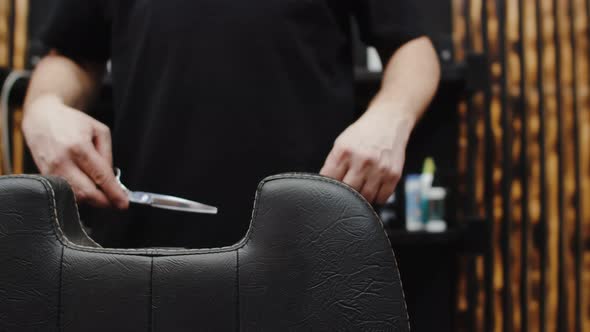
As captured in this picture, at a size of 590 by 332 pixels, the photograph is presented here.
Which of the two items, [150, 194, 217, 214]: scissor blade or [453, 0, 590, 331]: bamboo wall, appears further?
[453, 0, 590, 331]: bamboo wall

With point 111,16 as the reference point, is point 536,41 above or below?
below

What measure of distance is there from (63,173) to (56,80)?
13.4 inches

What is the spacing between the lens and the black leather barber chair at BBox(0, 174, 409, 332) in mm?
649

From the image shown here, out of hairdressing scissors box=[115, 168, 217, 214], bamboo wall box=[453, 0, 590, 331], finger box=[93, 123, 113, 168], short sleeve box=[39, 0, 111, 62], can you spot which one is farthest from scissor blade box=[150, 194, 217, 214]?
bamboo wall box=[453, 0, 590, 331]

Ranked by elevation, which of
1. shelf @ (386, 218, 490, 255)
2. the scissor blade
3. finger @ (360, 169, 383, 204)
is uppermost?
finger @ (360, 169, 383, 204)

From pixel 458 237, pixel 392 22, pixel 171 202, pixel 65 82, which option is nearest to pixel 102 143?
pixel 171 202

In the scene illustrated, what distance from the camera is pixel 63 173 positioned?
2.89 feet

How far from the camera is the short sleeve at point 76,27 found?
1120mm

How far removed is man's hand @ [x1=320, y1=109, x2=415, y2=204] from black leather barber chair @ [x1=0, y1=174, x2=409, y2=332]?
6.3 inches

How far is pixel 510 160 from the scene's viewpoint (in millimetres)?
2775

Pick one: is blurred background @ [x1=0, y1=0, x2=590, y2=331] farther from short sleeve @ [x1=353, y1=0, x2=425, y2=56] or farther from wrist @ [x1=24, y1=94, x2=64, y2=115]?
wrist @ [x1=24, y1=94, x2=64, y2=115]

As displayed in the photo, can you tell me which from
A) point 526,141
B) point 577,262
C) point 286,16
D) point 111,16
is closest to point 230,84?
point 286,16

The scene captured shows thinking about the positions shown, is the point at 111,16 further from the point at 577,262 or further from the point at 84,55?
the point at 577,262

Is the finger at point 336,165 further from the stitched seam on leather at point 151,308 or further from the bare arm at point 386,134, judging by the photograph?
the stitched seam on leather at point 151,308
